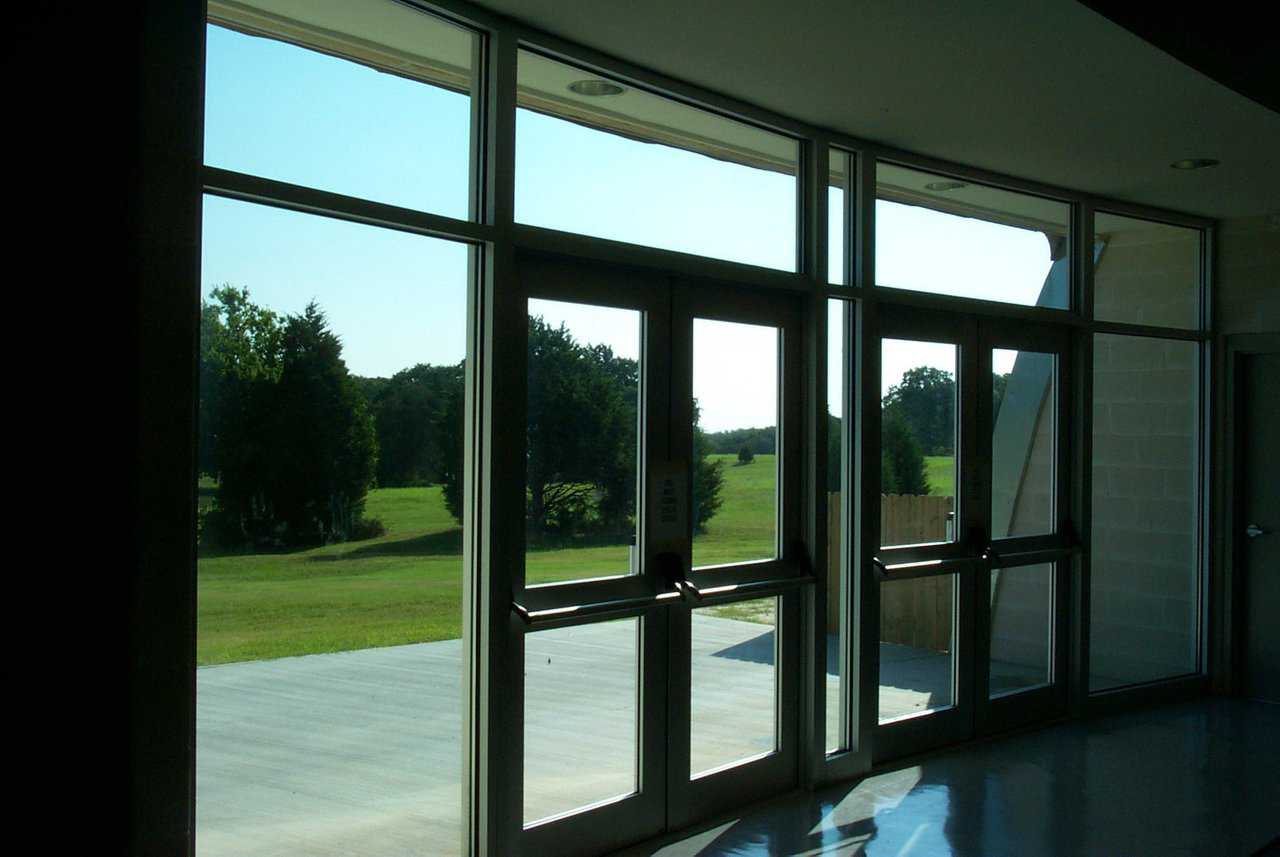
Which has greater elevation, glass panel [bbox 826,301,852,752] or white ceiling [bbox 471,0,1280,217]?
white ceiling [bbox 471,0,1280,217]

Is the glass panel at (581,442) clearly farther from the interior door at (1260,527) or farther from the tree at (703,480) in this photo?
the interior door at (1260,527)

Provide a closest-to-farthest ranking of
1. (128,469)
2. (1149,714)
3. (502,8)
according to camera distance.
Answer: (128,469) → (502,8) → (1149,714)

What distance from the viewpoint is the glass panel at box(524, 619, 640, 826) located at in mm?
3738

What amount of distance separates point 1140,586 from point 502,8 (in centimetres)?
509

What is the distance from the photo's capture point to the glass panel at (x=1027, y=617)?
19.5 ft

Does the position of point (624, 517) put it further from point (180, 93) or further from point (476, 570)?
point (180, 93)

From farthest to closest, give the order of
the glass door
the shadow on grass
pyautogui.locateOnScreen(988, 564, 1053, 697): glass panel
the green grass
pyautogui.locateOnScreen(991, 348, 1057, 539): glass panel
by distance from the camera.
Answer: pyautogui.locateOnScreen(988, 564, 1053, 697): glass panel, pyautogui.locateOnScreen(991, 348, 1057, 539): glass panel, the glass door, the green grass, the shadow on grass

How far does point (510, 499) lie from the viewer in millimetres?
3629

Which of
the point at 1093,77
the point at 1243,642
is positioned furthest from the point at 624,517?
the point at 1243,642

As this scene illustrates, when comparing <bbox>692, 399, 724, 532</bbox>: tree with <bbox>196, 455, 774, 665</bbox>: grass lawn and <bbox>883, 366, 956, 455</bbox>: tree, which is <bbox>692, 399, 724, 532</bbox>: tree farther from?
<bbox>883, 366, 956, 455</bbox>: tree

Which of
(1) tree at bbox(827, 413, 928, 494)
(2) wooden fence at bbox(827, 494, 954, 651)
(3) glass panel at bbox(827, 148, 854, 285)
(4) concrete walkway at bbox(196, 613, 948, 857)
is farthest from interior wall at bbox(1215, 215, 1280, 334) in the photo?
(4) concrete walkway at bbox(196, 613, 948, 857)

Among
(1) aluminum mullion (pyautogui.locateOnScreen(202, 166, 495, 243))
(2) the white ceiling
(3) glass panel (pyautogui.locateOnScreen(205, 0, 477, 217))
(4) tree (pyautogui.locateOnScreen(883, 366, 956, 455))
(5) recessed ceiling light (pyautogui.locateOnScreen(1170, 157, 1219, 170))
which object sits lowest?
(4) tree (pyautogui.locateOnScreen(883, 366, 956, 455))

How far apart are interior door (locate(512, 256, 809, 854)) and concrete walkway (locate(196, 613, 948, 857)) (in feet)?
0.04

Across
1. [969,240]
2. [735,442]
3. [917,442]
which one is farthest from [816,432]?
[969,240]
